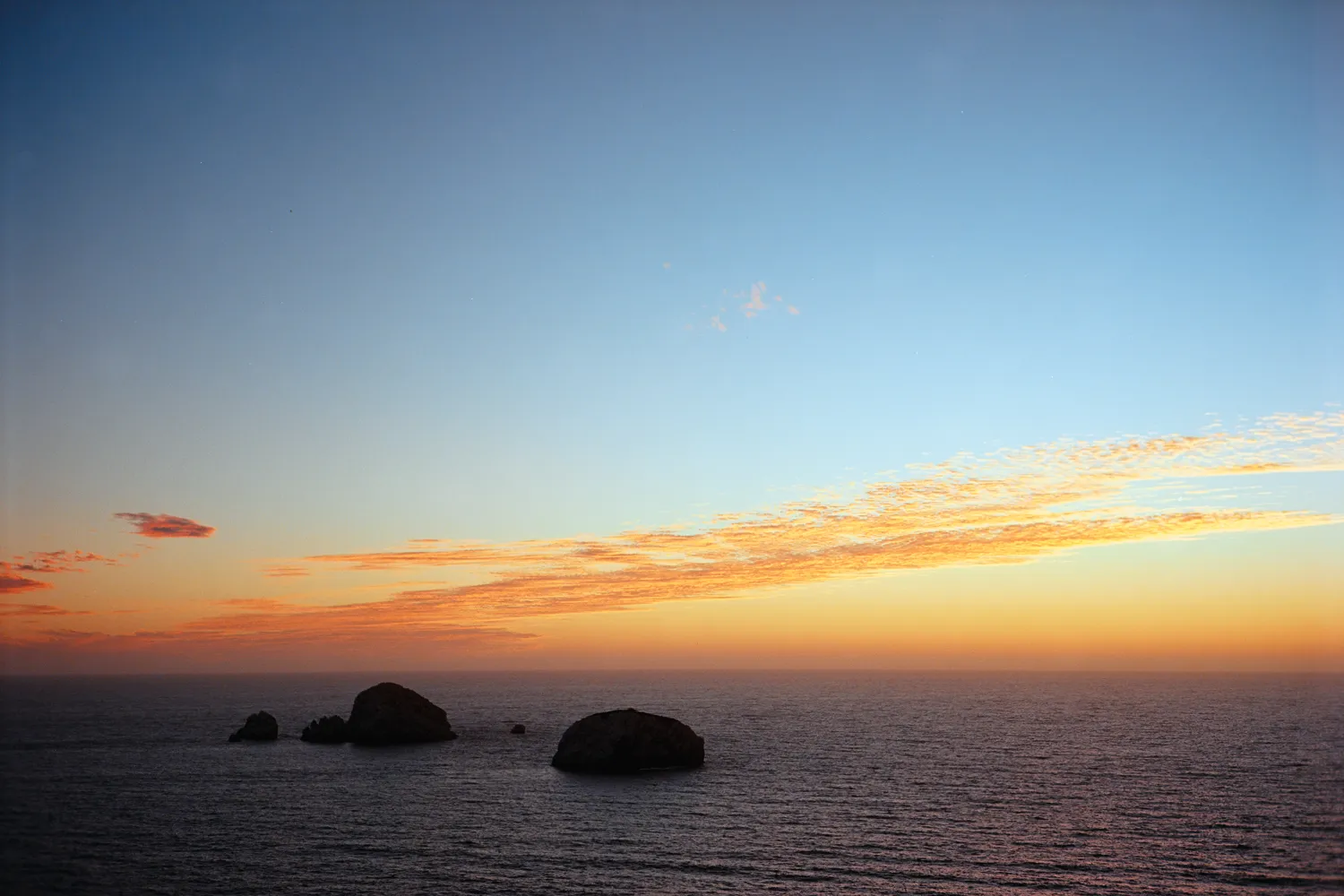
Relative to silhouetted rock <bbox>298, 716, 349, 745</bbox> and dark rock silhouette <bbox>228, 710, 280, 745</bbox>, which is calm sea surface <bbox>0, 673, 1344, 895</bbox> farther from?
silhouetted rock <bbox>298, 716, 349, 745</bbox>

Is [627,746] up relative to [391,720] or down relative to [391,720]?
down

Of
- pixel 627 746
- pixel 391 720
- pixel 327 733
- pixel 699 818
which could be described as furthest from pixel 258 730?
pixel 699 818

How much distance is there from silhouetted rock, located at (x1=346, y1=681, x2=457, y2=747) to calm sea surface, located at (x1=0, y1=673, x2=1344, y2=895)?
4.79 meters

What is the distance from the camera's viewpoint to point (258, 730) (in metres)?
110

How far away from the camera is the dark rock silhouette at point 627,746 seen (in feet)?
270

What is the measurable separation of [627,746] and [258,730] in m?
58.2

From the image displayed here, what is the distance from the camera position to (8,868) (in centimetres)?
4666

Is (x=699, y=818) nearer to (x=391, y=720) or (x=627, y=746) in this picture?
(x=627, y=746)

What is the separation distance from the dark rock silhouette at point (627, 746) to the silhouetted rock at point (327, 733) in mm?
40134

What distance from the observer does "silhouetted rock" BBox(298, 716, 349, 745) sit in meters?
110

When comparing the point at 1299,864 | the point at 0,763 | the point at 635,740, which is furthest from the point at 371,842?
the point at 0,763

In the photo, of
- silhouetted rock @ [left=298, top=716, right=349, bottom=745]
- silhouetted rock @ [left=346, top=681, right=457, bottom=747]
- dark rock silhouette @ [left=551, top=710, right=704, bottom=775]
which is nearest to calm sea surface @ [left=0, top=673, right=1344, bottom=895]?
dark rock silhouette @ [left=551, top=710, right=704, bottom=775]

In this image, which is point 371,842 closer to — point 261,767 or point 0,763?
point 261,767

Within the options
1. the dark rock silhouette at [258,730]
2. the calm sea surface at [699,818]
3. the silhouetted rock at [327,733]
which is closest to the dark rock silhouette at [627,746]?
the calm sea surface at [699,818]
